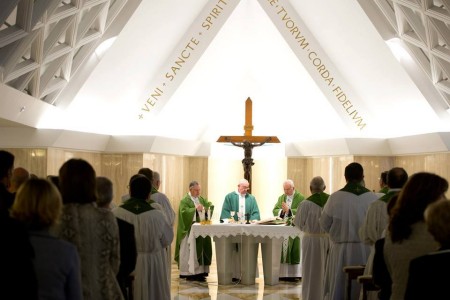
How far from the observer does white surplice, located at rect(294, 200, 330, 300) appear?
380 inches

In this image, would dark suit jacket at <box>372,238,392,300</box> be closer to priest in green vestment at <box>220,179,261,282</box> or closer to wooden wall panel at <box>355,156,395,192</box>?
priest in green vestment at <box>220,179,261,282</box>

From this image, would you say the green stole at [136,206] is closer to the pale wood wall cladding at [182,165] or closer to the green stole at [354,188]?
the green stole at [354,188]

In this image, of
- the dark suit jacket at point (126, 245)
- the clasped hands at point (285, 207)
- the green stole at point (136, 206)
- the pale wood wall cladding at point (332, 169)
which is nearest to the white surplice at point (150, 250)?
the green stole at point (136, 206)

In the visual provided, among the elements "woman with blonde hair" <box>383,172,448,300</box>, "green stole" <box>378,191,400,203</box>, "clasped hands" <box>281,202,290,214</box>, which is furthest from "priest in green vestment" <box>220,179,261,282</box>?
"woman with blonde hair" <box>383,172,448,300</box>

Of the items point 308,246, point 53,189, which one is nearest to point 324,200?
point 308,246

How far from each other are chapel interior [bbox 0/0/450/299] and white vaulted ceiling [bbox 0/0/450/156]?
3 centimetres

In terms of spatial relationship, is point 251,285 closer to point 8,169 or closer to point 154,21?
point 154,21

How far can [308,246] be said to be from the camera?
9.84m

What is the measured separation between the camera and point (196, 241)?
12719 mm

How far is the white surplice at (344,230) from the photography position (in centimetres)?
828

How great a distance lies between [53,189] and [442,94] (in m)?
8.81

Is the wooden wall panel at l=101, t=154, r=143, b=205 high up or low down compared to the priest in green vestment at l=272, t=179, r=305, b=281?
up

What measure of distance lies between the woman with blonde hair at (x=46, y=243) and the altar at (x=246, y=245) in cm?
755

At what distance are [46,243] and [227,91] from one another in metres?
11.8
